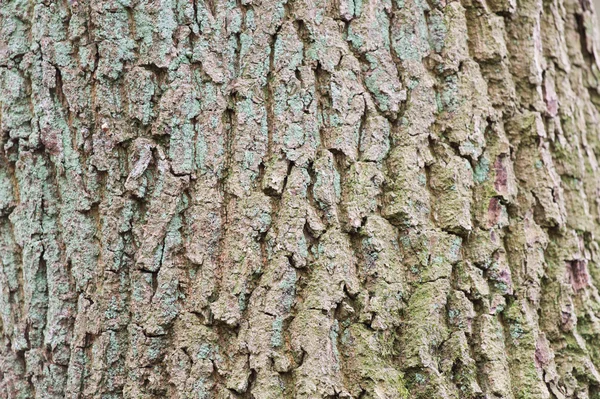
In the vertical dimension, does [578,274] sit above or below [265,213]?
below

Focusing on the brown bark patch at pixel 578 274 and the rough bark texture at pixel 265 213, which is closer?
the rough bark texture at pixel 265 213

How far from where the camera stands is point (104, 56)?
1.32 metres

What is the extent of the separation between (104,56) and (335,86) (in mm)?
473

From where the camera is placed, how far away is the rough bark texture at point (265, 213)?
1.24m

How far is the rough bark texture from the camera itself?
1.24 meters

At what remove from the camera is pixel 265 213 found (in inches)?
49.6

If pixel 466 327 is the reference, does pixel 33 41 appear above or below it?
above

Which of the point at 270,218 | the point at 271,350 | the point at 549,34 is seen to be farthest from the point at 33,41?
the point at 549,34

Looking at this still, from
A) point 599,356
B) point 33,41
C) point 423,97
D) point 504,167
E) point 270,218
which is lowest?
point 599,356

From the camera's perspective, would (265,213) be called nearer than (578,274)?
Yes

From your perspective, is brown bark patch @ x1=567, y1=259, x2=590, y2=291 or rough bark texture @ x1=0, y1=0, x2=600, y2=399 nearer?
rough bark texture @ x1=0, y1=0, x2=600, y2=399

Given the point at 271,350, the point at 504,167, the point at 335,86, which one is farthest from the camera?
the point at 504,167

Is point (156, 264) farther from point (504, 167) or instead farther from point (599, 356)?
point (599, 356)

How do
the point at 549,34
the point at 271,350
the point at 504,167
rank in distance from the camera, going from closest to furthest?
the point at 271,350, the point at 504,167, the point at 549,34
